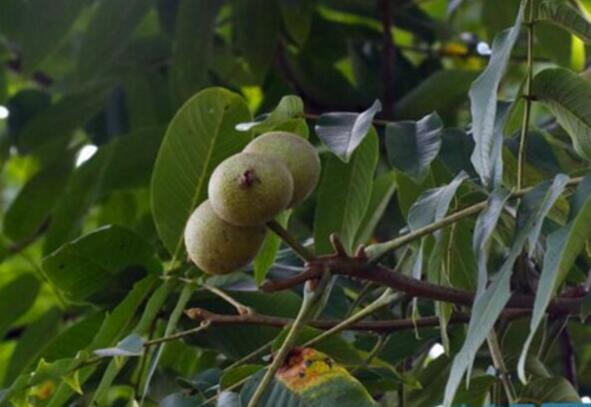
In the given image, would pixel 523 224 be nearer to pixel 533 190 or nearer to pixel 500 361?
pixel 533 190

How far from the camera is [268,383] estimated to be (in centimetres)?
79

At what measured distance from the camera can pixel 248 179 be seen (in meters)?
0.81

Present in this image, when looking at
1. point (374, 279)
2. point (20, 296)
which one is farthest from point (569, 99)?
point (20, 296)

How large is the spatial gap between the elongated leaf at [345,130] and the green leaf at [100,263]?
0.86 ft

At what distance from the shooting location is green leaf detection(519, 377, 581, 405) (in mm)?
908

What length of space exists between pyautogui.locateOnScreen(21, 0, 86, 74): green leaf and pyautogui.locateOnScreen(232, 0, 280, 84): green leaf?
0.25 metres

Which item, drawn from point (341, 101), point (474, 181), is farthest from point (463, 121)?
point (474, 181)

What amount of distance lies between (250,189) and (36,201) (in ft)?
2.59

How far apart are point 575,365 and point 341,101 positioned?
513 mm

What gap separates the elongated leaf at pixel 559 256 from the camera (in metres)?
0.65

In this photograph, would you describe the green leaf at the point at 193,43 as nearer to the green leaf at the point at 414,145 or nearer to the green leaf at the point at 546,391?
the green leaf at the point at 414,145

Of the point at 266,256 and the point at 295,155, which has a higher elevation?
the point at 295,155

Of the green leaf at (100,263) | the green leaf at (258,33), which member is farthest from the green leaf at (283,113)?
the green leaf at (258,33)

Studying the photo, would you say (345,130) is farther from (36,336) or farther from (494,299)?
(36,336)
